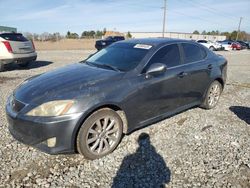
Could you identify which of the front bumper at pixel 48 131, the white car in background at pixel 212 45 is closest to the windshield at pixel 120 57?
the front bumper at pixel 48 131

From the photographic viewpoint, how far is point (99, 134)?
357 centimetres

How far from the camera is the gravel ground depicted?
3.09 meters

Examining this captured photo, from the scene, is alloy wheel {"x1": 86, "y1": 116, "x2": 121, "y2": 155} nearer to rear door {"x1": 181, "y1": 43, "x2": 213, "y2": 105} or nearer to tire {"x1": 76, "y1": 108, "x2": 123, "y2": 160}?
tire {"x1": 76, "y1": 108, "x2": 123, "y2": 160}

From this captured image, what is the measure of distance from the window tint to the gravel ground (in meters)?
1.18

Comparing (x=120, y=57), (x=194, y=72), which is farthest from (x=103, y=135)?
(x=194, y=72)

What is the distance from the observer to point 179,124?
15.9 feet

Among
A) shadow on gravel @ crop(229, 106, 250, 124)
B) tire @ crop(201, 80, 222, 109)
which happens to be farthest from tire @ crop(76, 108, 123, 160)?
shadow on gravel @ crop(229, 106, 250, 124)

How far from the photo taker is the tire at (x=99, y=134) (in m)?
3.36

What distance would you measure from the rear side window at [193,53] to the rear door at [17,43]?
753 cm

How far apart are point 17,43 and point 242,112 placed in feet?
28.3

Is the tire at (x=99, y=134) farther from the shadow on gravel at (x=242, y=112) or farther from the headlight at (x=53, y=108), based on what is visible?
the shadow on gravel at (x=242, y=112)

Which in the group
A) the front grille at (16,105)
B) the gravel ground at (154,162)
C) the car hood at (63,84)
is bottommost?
the gravel ground at (154,162)

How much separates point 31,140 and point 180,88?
2.72 metres

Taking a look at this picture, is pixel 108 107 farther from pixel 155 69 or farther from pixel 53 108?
pixel 155 69
